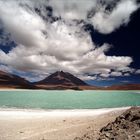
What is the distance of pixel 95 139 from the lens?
996 cm

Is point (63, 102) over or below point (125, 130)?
over

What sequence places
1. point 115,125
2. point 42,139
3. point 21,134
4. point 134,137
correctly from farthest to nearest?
point 21,134
point 42,139
point 115,125
point 134,137

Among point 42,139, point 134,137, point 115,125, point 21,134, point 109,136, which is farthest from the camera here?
point 21,134

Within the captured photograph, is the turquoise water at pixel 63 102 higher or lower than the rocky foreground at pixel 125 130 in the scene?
higher

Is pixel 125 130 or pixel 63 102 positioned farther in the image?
pixel 63 102

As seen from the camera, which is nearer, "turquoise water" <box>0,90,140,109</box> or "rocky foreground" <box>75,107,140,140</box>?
"rocky foreground" <box>75,107,140,140</box>

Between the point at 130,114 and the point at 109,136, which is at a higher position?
the point at 130,114

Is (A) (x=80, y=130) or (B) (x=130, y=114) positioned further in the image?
(A) (x=80, y=130)

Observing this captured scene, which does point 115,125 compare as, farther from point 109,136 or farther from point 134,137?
point 134,137

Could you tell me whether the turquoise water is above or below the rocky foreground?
above

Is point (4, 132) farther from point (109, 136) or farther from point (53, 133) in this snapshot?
point (109, 136)

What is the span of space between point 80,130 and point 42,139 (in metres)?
2.99

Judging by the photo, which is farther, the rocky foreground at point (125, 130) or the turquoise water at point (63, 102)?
the turquoise water at point (63, 102)

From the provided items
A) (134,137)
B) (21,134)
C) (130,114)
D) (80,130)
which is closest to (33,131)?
(21,134)
